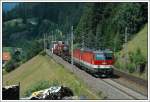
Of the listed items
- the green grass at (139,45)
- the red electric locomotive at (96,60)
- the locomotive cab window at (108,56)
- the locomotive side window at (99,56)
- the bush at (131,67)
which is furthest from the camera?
the locomotive side window at (99,56)

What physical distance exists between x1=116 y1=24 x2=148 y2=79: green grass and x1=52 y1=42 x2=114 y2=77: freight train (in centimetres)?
48

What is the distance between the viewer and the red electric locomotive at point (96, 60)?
2478cm

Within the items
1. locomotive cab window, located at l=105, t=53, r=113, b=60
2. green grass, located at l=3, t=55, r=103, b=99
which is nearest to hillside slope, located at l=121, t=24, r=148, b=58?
locomotive cab window, located at l=105, t=53, r=113, b=60

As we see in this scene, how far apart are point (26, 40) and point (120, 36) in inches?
163

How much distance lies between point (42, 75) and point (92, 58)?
10.4 feet

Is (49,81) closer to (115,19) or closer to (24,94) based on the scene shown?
(24,94)

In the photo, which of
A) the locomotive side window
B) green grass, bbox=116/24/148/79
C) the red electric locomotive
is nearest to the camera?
green grass, bbox=116/24/148/79

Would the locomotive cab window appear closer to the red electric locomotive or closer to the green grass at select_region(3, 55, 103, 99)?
the red electric locomotive

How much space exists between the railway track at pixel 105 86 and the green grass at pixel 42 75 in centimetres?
29

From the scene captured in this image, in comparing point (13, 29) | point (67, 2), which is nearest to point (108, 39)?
point (67, 2)

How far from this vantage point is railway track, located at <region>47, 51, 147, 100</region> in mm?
22234

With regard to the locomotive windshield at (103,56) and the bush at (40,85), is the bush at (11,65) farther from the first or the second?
the locomotive windshield at (103,56)

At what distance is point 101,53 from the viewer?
2523 centimetres

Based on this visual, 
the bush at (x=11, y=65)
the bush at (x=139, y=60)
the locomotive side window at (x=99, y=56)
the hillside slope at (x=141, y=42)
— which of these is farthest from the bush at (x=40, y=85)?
the hillside slope at (x=141, y=42)
